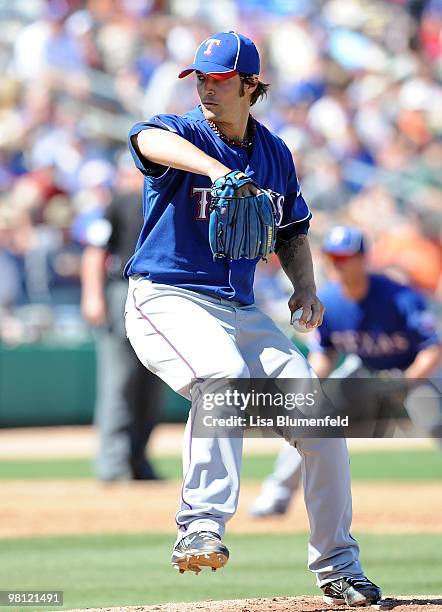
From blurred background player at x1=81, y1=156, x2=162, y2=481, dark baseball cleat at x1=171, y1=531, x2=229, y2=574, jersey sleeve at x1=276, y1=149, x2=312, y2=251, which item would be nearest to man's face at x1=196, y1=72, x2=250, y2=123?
jersey sleeve at x1=276, y1=149, x2=312, y2=251

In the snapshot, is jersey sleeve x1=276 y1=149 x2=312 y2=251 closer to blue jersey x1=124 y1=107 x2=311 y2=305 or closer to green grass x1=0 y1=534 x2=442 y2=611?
blue jersey x1=124 y1=107 x2=311 y2=305

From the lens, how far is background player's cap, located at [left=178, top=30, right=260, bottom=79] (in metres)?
4.28

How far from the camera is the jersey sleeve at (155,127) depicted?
4.24 m

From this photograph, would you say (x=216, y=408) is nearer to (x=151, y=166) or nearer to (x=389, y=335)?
(x=151, y=166)

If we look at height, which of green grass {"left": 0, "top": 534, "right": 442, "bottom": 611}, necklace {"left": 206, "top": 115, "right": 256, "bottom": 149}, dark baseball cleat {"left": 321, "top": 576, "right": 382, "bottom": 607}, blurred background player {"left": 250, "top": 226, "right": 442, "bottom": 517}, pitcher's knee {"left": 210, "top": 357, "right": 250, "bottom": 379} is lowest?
dark baseball cleat {"left": 321, "top": 576, "right": 382, "bottom": 607}

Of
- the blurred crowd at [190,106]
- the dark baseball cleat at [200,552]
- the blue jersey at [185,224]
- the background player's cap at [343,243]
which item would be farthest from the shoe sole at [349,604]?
the blurred crowd at [190,106]

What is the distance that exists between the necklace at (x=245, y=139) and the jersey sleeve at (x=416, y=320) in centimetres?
375

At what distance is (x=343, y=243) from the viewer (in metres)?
8.05

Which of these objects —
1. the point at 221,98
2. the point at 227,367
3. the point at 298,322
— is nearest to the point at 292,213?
the point at 298,322

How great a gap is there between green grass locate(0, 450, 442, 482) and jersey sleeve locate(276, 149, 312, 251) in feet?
18.5

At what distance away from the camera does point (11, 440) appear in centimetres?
1314

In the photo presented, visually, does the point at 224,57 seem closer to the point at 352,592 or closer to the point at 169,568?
the point at 352,592

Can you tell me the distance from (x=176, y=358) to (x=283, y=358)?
0.39 meters

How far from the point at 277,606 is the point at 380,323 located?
13.3 ft
